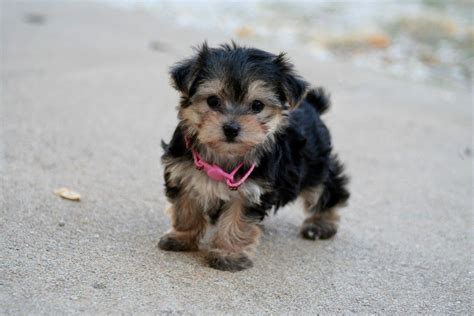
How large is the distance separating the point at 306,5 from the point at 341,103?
34.8 ft

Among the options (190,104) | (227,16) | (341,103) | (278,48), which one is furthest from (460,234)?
(227,16)

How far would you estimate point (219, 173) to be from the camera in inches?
185

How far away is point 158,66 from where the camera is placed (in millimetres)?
10531

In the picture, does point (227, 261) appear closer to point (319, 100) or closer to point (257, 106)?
point (257, 106)

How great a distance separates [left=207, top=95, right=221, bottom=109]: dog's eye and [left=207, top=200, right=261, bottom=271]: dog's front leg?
2.19 ft

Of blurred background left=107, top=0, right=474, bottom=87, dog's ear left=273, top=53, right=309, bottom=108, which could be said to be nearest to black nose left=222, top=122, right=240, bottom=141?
dog's ear left=273, top=53, right=309, bottom=108

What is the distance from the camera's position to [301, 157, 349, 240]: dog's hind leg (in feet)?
19.0

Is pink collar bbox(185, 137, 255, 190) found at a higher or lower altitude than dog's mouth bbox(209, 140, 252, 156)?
lower

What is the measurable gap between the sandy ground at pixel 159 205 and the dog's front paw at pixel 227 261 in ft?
0.21

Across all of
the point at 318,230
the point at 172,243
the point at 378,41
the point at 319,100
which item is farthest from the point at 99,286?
the point at 378,41

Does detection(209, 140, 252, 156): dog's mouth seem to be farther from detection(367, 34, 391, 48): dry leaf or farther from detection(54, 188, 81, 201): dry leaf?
detection(367, 34, 391, 48): dry leaf

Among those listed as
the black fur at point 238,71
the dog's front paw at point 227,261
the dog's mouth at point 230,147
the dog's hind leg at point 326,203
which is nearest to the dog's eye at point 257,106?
the black fur at point 238,71

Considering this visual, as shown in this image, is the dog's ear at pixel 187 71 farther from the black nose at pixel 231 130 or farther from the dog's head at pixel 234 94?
the black nose at pixel 231 130

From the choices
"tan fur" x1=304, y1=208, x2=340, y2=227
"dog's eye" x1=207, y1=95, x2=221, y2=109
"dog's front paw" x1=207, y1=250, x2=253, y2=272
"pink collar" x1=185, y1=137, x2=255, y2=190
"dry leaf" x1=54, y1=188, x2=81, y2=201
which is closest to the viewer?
"dog's eye" x1=207, y1=95, x2=221, y2=109
